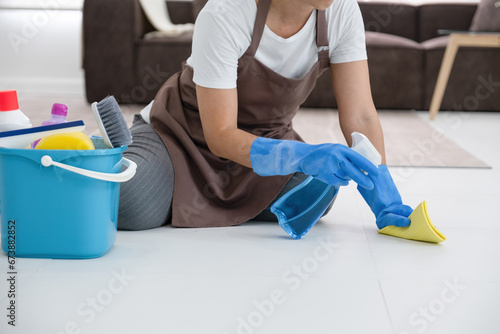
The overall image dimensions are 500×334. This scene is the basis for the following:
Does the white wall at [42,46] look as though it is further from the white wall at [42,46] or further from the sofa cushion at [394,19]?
the sofa cushion at [394,19]

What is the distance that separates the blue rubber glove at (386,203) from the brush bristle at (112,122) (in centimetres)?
53

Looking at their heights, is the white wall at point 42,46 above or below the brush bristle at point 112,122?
below

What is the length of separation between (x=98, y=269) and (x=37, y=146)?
24 cm

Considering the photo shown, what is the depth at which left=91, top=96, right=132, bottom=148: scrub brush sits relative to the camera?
1.16m

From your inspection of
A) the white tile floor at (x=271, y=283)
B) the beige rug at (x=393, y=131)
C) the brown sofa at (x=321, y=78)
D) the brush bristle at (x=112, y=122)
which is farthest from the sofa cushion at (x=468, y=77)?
the brush bristle at (x=112, y=122)

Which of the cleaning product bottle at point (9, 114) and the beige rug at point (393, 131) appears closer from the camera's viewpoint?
the cleaning product bottle at point (9, 114)

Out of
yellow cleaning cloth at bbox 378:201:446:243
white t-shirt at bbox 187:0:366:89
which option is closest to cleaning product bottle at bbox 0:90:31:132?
white t-shirt at bbox 187:0:366:89

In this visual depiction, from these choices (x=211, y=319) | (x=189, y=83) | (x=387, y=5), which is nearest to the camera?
(x=211, y=319)

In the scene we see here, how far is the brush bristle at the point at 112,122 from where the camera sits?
1.16 metres

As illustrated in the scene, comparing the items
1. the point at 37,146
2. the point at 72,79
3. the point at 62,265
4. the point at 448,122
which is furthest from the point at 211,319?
the point at 72,79

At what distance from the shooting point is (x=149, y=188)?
54.2 inches

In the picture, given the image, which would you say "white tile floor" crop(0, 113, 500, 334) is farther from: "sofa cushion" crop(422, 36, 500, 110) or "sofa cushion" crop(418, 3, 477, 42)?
"sofa cushion" crop(418, 3, 477, 42)

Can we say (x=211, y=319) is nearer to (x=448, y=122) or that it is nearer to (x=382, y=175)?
(x=382, y=175)

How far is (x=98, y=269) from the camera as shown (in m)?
1.13
